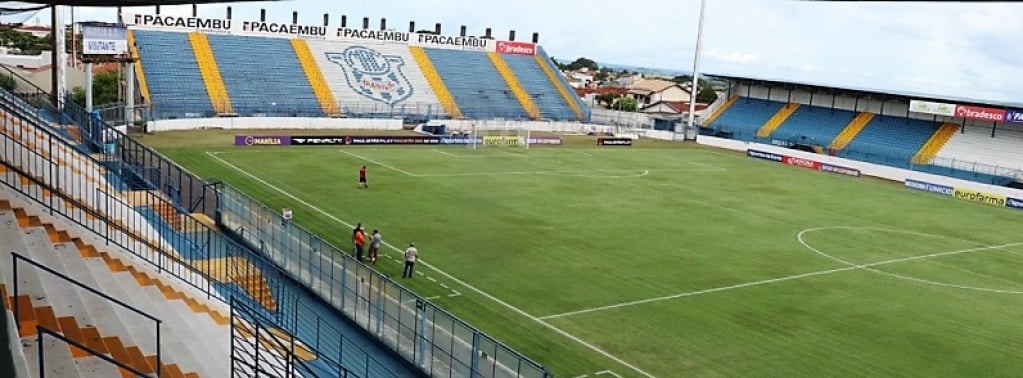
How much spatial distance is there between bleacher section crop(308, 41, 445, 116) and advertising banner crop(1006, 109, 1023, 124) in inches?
1531

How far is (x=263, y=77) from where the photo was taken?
2554 inches

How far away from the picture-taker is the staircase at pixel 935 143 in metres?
57.5

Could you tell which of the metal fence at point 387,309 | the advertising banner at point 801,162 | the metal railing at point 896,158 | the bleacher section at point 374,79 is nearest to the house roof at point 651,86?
the bleacher section at point 374,79

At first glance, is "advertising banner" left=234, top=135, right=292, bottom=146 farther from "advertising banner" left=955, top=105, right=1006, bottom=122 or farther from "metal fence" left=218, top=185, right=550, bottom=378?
"advertising banner" left=955, top=105, right=1006, bottom=122

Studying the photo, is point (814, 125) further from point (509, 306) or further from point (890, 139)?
point (509, 306)

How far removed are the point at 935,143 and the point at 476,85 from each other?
35.4 meters

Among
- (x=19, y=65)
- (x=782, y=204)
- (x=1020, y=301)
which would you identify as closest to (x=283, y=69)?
(x=19, y=65)

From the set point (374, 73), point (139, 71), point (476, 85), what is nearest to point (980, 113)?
point (476, 85)

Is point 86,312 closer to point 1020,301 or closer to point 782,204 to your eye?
point 1020,301

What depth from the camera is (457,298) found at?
2189 cm

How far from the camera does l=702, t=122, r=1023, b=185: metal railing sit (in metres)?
52.7

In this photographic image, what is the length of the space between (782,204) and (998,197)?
14.8 meters

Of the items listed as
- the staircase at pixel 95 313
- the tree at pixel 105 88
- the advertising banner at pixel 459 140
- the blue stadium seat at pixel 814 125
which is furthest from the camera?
the tree at pixel 105 88

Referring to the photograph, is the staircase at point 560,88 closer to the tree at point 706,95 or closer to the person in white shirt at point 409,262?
the person in white shirt at point 409,262
